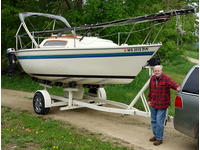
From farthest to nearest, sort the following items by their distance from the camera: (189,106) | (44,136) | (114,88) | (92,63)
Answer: (114,88)
(92,63)
(44,136)
(189,106)

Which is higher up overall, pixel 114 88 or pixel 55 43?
pixel 55 43

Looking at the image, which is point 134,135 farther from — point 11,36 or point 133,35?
point 11,36

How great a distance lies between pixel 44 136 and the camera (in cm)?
746

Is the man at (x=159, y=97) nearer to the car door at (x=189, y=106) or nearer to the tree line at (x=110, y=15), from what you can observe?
the car door at (x=189, y=106)

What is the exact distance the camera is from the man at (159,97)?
23.1 feet

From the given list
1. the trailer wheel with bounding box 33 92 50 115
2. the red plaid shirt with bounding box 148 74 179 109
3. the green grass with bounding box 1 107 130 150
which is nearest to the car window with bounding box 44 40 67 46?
the trailer wheel with bounding box 33 92 50 115

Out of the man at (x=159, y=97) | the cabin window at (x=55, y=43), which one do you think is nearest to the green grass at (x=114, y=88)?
the cabin window at (x=55, y=43)

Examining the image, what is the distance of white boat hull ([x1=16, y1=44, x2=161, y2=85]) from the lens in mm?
8227

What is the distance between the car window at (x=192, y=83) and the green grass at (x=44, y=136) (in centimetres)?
172

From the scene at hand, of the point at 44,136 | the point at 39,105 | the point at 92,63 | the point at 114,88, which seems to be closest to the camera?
the point at 44,136

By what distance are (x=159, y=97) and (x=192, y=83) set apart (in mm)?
871

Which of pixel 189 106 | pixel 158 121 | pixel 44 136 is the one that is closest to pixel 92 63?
pixel 44 136

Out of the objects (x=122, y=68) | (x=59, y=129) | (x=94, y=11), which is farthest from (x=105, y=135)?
(x=94, y=11)

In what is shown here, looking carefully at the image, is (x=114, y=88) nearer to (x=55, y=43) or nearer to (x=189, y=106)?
(x=55, y=43)
